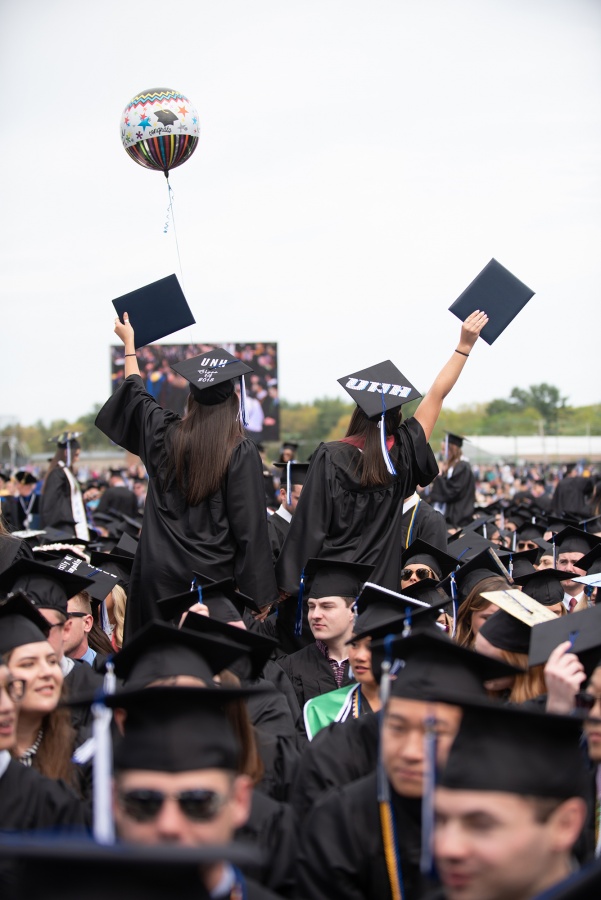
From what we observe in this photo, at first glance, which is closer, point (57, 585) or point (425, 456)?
point (57, 585)

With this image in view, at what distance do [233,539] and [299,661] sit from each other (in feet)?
2.29

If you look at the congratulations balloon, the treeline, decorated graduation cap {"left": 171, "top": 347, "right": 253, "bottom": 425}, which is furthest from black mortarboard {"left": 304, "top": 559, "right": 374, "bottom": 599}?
the treeline

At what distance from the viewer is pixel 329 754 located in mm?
3557

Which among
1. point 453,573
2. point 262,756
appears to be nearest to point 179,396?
point 453,573

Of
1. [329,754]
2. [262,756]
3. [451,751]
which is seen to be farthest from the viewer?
[262,756]

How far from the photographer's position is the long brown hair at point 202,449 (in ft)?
17.5

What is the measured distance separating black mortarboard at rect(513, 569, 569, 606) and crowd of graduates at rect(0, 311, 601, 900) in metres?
0.02

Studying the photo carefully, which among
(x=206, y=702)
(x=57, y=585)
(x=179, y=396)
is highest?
(x=206, y=702)

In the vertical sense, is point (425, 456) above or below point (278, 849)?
above

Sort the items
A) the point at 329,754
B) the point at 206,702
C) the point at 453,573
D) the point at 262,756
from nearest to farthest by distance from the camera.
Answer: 1. the point at 206,702
2. the point at 329,754
3. the point at 262,756
4. the point at 453,573

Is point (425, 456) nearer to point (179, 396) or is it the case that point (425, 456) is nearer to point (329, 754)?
point (329, 754)

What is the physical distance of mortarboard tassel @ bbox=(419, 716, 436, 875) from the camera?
257cm

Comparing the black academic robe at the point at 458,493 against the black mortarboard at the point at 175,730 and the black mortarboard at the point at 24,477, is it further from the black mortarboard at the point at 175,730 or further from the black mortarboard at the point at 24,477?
the black mortarboard at the point at 175,730

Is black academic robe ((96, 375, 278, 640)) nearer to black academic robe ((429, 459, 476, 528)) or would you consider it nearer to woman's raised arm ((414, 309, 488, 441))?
woman's raised arm ((414, 309, 488, 441))
